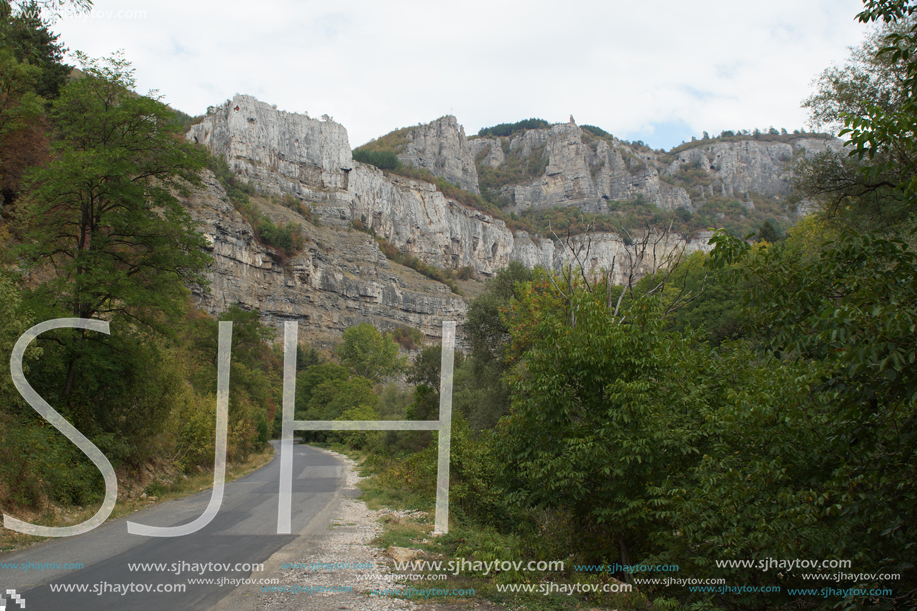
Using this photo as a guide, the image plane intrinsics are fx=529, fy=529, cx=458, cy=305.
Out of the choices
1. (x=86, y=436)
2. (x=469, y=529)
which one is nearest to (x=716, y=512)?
(x=469, y=529)

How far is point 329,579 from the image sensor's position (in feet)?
23.1

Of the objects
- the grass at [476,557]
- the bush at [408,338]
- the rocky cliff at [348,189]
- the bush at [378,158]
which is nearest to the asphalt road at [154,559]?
the grass at [476,557]

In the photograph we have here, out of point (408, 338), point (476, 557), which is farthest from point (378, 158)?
point (476, 557)

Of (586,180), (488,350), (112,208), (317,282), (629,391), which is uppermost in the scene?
(586,180)

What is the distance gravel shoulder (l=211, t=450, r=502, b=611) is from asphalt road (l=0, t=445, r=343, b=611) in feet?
0.88

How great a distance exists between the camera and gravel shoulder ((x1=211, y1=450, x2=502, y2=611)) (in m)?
5.93

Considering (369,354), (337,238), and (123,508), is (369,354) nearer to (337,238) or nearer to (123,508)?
(337,238)

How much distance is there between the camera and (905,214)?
17.4m

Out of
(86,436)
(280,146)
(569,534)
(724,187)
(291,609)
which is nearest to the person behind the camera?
(291,609)

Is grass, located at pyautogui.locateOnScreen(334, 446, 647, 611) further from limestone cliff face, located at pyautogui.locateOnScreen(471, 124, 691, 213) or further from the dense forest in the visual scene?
limestone cliff face, located at pyautogui.locateOnScreen(471, 124, 691, 213)

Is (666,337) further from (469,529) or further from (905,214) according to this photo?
(905,214)

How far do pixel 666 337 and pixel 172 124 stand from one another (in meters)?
14.2

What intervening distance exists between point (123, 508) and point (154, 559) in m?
6.37

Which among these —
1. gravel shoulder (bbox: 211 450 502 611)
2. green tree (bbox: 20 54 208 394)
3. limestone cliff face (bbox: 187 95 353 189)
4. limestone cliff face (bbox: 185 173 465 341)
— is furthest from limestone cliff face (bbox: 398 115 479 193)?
gravel shoulder (bbox: 211 450 502 611)
